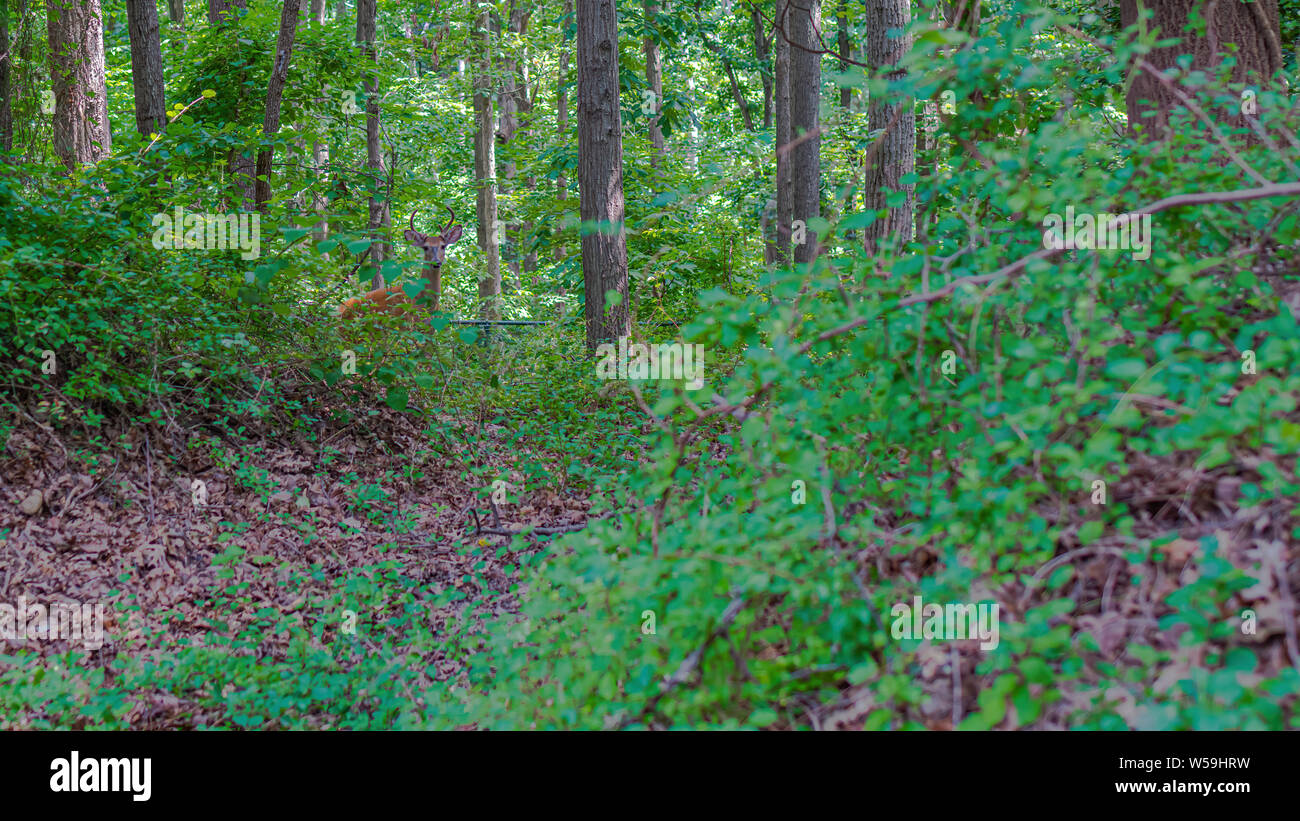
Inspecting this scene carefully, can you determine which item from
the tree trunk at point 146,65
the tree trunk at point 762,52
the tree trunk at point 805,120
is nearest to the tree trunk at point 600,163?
the tree trunk at point 805,120

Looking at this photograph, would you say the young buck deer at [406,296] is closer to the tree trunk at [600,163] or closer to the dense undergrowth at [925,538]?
the tree trunk at [600,163]

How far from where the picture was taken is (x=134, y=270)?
291 inches

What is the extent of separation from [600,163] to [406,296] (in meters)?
3.22

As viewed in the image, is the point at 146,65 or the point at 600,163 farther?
the point at 600,163

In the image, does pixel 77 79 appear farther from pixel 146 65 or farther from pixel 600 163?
pixel 600 163

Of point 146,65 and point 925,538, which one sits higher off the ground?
point 146,65

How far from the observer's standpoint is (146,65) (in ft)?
30.9

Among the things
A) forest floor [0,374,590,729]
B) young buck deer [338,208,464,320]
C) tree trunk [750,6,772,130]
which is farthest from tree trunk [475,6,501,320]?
forest floor [0,374,590,729]

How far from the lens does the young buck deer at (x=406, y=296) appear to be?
8.42 meters

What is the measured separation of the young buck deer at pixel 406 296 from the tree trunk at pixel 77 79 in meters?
2.96

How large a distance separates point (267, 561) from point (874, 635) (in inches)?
194

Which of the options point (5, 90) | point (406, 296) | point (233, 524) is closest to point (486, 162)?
point (5, 90)

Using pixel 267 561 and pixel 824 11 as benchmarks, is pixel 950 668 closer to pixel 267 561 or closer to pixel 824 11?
pixel 267 561
